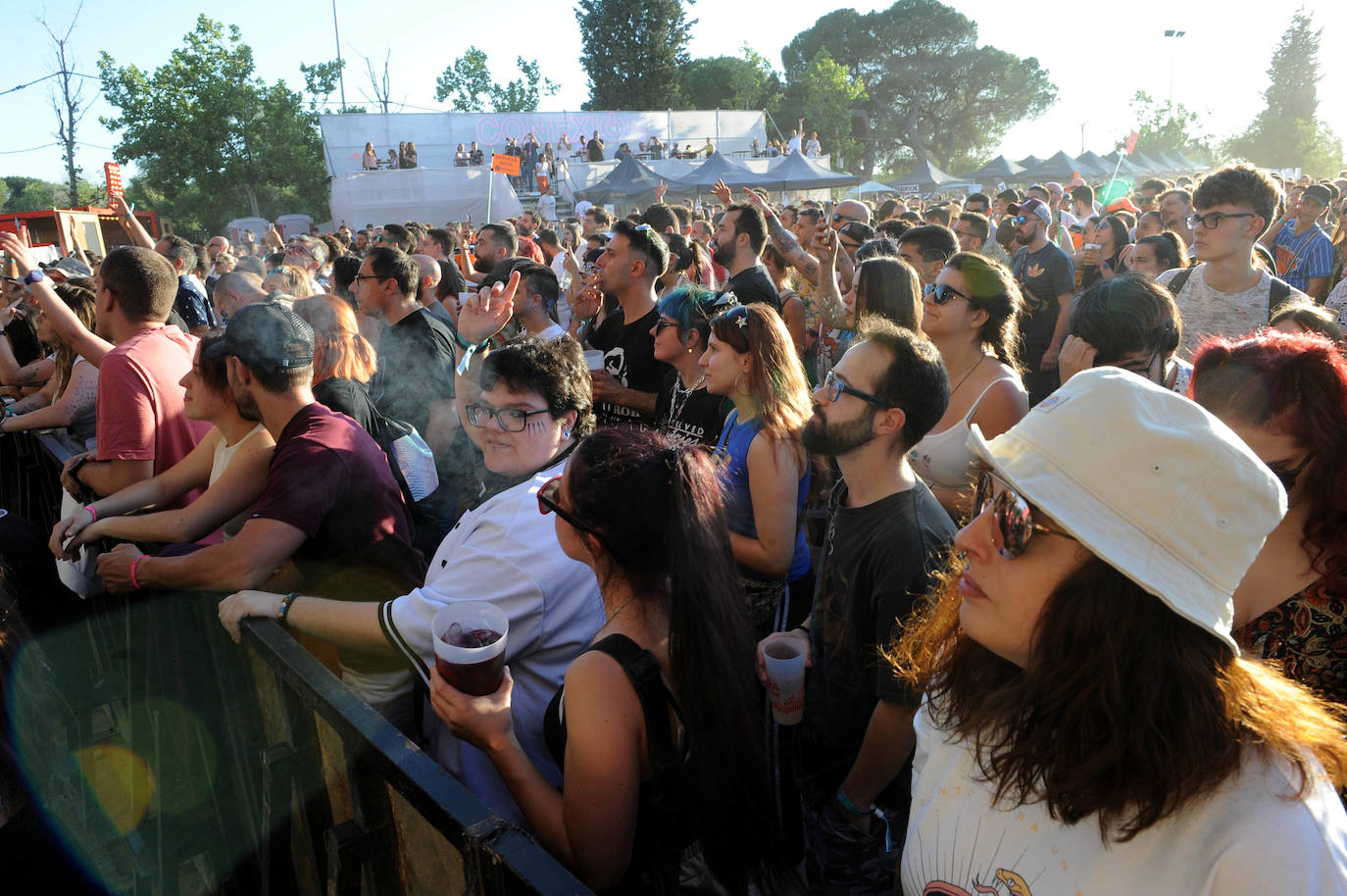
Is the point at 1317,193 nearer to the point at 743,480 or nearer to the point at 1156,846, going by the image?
the point at 743,480

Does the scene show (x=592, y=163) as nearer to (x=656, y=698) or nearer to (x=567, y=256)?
(x=567, y=256)

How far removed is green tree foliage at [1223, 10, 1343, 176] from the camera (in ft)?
208

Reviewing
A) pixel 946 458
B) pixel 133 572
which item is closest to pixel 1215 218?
pixel 946 458

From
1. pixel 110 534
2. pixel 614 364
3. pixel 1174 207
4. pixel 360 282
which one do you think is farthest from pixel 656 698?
pixel 1174 207

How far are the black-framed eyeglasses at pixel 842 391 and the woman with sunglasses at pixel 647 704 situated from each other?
0.73 meters

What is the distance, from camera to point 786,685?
225 cm

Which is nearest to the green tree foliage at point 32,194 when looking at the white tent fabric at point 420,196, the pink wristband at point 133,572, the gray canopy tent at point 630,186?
the white tent fabric at point 420,196

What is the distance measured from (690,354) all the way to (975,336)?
1.29 m

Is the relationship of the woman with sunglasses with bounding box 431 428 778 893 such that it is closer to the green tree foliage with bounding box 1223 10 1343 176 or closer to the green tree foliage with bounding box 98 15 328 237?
the green tree foliage with bounding box 98 15 328 237

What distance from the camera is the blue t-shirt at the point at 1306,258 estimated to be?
693 centimetres

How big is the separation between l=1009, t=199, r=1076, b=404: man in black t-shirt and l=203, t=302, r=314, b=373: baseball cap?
18.3 feet

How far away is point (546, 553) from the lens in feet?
7.16

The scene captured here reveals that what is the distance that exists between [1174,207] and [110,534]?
9.94 meters

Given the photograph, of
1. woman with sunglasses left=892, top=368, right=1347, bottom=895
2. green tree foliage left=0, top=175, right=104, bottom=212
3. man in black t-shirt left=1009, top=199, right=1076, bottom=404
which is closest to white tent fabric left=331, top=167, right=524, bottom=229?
man in black t-shirt left=1009, top=199, right=1076, bottom=404
